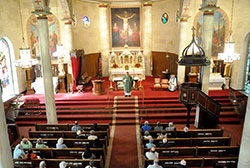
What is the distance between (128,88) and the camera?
1543 cm

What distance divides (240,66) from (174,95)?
571 cm

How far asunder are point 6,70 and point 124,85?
29.1 feet

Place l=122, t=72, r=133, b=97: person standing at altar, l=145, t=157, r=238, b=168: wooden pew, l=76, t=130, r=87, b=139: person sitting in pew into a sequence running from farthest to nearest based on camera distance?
1. l=122, t=72, r=133, b=97: person standing at altar
2. l=76, t=130, r=87, b=139: person sitting in pew
3. l=145, t=157, r=238, b=168: wooden pew

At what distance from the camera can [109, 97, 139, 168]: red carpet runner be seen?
9453 mm

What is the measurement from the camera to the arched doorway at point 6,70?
624 inches

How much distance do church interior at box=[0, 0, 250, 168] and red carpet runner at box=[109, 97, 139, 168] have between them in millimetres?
53

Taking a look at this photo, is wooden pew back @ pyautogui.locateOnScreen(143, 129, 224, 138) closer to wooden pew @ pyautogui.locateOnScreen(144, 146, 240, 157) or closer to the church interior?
the church interior

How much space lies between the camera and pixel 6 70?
644 inches

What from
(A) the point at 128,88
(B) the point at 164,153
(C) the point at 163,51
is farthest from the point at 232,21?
(B) the point at 164,153

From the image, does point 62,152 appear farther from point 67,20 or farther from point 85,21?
point 85,21

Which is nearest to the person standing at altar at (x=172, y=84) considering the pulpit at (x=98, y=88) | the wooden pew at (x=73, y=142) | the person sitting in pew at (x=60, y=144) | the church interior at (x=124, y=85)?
the church interior at (x=124, y=85)

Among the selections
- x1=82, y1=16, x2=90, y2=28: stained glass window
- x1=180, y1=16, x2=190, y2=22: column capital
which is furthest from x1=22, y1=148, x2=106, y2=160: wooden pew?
x1=82, y1=16, x2=90, y2=28: stained glass window

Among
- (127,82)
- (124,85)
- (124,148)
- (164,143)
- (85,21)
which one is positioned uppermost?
(85,21)

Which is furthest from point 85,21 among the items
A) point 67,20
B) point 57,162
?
point 57,162
